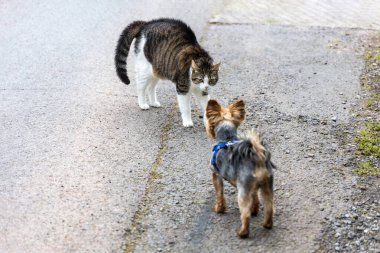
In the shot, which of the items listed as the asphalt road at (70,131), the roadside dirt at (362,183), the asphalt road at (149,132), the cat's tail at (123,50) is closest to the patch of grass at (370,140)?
the roadside dirt at (362,183)

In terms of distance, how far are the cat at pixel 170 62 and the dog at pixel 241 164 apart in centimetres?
170

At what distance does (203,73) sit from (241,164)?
2.36 meters

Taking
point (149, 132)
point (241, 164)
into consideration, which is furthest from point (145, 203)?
point (149, 132)

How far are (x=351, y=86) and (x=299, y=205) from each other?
3.51 meters

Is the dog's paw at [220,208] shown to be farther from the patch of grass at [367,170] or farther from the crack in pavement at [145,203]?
the patch of grass at [367,170]

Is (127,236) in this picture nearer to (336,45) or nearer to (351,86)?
(351,86)

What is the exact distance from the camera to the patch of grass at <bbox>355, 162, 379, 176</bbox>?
667cm

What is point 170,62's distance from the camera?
25.9 ft

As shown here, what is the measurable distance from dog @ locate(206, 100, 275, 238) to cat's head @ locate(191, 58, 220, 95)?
65.2 inches

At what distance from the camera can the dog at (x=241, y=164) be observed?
5.30 meters

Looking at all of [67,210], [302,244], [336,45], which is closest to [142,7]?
[336,45]

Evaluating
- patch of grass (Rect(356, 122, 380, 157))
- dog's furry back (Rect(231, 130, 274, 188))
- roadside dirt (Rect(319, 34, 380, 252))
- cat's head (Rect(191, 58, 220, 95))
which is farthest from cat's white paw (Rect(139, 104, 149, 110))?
dog's furry back (Rect(231, 130, 274, 188))

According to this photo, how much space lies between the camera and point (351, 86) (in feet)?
29.8

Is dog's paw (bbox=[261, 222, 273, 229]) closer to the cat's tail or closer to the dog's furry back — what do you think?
the dog's furry back
